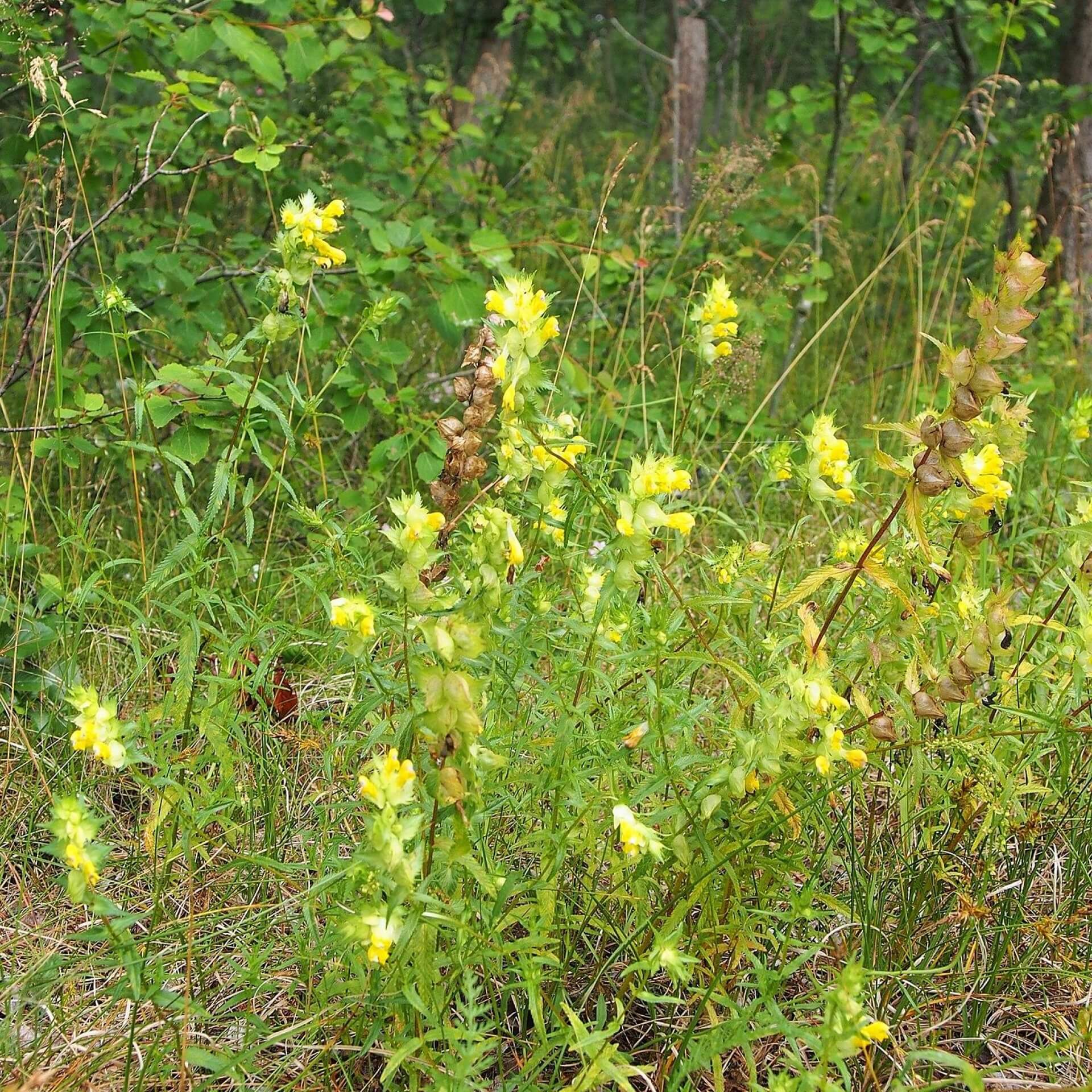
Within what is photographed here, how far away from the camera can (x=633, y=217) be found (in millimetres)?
4848

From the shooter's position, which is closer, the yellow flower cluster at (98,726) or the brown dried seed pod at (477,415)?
the yellow flower cluster at (98,726)

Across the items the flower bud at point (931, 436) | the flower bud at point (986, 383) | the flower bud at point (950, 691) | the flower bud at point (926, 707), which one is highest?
the flower bud at point (986, 383)

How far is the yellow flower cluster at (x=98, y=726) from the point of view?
136cm

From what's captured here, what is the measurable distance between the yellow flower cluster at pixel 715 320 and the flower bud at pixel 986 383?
0.61 meters

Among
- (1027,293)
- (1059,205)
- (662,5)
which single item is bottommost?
(662,5)

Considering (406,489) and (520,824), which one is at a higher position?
(520,824)

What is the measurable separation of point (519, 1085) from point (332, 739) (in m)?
0.83

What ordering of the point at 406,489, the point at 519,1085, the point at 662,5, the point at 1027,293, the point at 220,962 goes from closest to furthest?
the point at 1027,293
the point at 519,1085
the point at 220,962
the point at 406,489
the point at 662,5

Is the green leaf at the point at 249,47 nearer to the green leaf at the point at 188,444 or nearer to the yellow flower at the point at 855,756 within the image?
the green leaf at the point at 188,444

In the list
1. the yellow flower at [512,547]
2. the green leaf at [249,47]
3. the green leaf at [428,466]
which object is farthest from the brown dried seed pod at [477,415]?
the green leaf at [249,47]

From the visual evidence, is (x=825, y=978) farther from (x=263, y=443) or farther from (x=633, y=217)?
(x=633, y=217)

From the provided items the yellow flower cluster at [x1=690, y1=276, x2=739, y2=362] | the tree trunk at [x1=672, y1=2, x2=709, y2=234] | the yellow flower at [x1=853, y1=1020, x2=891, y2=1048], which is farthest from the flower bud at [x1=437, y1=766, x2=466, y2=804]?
the tree trunk at [x1=672, y1=2, x2=709, y2=234]

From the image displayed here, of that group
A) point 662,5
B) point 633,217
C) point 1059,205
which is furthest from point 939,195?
point 662,5

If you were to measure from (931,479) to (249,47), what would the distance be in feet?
7.36
